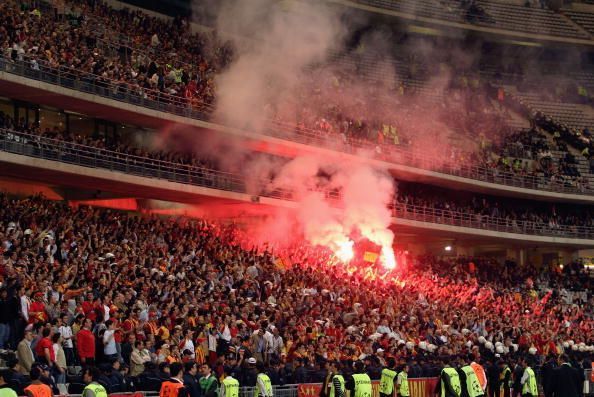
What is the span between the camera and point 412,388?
19094 mm

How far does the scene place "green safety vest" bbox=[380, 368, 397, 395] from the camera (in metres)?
18.1

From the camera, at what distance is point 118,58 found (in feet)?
97.4

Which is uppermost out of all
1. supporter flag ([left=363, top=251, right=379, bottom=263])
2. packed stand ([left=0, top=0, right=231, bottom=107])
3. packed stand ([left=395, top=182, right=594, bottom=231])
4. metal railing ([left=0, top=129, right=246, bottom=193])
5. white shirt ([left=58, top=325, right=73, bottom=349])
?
packed stand ([left=0, top=0, right=231, bottom=107])

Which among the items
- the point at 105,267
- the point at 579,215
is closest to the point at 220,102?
the point at 105,267

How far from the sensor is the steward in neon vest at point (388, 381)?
714 inches

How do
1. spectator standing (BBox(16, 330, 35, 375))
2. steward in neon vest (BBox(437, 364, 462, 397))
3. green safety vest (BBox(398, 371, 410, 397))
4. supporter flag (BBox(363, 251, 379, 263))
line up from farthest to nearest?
1. supporter flag (BBox(363, 251, 379, 263))
2. green safety vest (BBox(398, 371, 410, 397))
3. steward in neon vest (BBox(437, 364, 462, 397))
4. spectator standing (BBox(16, 330, 35, 375))

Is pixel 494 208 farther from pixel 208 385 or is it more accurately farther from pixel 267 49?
pixel 208 385

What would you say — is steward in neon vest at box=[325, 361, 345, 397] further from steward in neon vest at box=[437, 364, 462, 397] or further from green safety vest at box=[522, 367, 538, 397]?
green safety vest at box=[522, 367, 538, 397]

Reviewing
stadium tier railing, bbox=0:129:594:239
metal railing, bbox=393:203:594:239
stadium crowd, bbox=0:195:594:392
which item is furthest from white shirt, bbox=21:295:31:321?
metal railing, bbox=393:203:594:239

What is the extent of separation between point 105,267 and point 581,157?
29362 millimetres

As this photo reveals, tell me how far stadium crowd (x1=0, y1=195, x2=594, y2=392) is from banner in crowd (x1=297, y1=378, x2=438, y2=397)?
0.37 meters

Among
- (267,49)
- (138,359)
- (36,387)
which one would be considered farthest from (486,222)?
(36,387)

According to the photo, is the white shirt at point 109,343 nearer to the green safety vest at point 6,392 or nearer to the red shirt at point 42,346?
the red shirt at point 42,346

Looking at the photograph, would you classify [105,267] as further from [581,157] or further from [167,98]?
[581,157]
